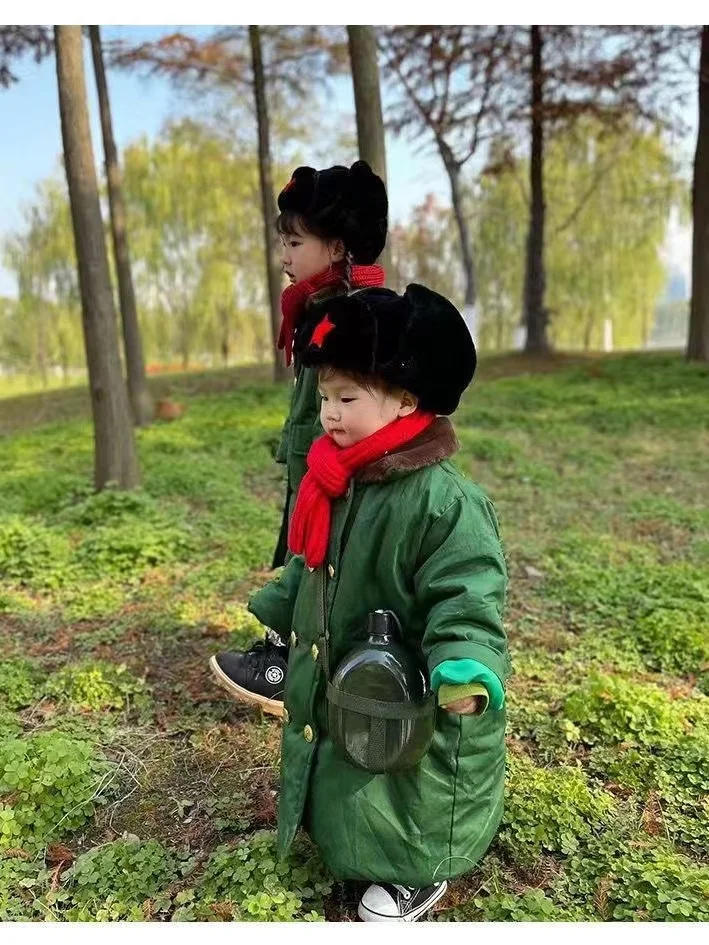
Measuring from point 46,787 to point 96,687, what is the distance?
64cm

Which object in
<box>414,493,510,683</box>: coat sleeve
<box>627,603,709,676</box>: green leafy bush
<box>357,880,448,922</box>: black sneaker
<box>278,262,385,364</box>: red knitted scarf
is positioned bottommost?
<box>627,603,709,676</box>: green leafy bush

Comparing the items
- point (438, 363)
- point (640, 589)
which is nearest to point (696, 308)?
point (640, 589)

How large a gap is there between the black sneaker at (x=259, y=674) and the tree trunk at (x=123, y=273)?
6.82 metres

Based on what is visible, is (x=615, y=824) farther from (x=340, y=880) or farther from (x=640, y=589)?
(x=640, y=589)

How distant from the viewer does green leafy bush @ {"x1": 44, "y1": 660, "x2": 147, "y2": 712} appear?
2.94 metres

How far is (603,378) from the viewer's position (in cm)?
1132

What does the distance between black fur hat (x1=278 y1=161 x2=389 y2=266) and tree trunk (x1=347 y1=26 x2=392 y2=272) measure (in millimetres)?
3318

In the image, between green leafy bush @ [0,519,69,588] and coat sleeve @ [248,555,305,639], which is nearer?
coat sleeve @ [248,555,305,639]

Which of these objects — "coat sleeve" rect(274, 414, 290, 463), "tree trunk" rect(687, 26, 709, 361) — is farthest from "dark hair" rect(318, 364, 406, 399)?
"tree trunk" rect(687, 26, 709, 361)

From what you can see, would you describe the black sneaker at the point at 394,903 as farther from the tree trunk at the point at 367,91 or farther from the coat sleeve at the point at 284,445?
the tree trunk at the point at 367,91

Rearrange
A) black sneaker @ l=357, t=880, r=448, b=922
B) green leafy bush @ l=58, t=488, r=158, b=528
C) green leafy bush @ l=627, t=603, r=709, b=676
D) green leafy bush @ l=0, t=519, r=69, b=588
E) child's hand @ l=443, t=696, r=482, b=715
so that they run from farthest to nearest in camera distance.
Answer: green leafy bush @ l=58, t=488, r=158, b=528
green leafy bush @ l=0, t=519, r=69, b=588
green leafy bush @ l=627, t=603, r=709, b=676
black sneaker @ l=357, t=880, r=448, b=922
child's hand @ l=443, t=696, r=482, b=715

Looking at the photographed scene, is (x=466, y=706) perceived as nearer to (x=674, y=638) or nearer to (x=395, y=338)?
(x=395, y=338)

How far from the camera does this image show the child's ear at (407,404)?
166 cm

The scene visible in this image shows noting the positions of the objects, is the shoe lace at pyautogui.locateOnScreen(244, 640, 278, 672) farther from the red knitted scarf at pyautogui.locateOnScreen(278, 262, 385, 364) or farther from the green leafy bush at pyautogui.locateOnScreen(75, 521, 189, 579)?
the green leafy bush at pyautogui.locateOnScreen(75, 521, 189, 579)
